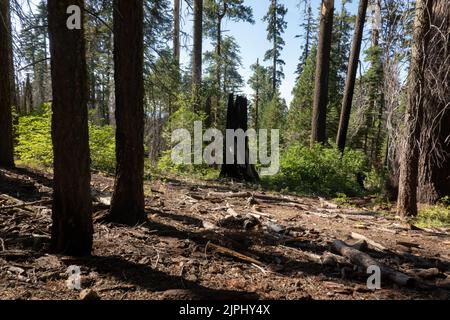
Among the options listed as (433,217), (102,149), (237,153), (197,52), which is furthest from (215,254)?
(197,52)

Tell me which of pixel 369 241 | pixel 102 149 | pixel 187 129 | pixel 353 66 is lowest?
pixel 369 241

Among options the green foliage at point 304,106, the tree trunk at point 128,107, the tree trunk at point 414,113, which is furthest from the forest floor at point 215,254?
the green foliage at point 304,106

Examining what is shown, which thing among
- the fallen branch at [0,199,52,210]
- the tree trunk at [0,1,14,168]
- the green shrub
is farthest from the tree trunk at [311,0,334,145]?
the fallen branch at [0,199,52,210]

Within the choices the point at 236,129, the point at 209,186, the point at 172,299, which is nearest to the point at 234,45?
the point at 236,129

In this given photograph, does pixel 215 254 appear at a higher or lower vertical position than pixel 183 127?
lower

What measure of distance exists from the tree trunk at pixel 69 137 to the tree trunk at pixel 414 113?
6.07 m

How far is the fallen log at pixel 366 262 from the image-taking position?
390 centimetres

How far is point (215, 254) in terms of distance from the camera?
461 centimetres

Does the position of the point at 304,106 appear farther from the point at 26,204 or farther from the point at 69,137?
the point at 69,137

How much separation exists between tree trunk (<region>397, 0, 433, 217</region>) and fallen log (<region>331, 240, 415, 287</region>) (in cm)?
320

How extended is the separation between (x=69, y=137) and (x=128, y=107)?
151 centimetres

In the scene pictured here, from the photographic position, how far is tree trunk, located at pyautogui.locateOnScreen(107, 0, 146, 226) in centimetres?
511

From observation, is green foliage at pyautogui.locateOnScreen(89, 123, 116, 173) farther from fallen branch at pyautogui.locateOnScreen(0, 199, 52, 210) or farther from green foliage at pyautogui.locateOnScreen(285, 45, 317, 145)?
green foliage at pyautogui.locateOnScreen(285, 45, 317, 145)
